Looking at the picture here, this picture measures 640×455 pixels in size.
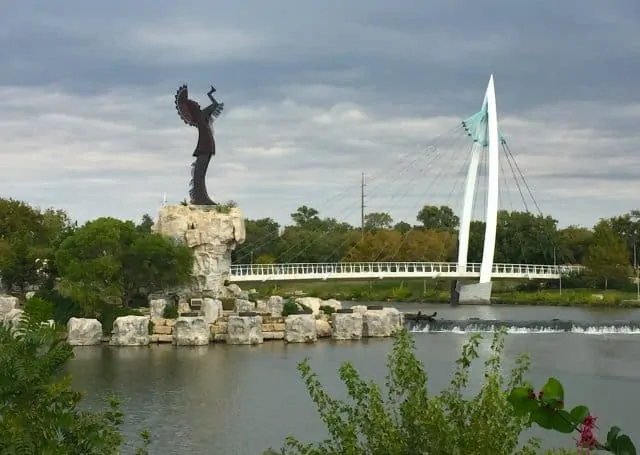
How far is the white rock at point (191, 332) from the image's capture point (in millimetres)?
23344

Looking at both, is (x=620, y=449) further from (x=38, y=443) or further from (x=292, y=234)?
(x=292, y=234)

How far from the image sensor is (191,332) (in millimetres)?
23406

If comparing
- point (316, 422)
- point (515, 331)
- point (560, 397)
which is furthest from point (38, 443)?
point (515, 331)

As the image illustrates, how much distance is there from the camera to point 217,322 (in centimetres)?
2453

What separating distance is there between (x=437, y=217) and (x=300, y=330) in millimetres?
38893

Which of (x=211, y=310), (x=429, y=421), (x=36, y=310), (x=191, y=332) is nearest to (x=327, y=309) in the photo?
(x=211, y=310)

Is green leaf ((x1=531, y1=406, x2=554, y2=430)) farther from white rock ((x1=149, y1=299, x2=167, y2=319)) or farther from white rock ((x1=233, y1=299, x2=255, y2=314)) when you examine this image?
white rock ((x1=233, y1=299, x2=255, y2=314))

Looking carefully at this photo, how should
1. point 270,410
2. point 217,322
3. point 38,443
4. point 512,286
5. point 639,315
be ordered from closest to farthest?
point 38,443, point 270,410, point 217,322, point 639,315, point 512,286

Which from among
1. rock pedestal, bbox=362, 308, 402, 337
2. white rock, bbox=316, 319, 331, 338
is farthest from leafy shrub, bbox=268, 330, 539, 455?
rock pedestal, bbox=362, 308, 402, 337

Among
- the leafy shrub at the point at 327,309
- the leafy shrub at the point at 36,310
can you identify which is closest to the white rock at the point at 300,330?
the leafy shrub at the point at 327,309

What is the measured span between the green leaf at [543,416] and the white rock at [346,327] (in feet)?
71.8

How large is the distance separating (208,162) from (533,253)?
77.6 ft

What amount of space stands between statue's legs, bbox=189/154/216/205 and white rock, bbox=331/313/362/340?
248 inches

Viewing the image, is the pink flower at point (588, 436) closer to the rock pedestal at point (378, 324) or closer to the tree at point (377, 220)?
the rock pedestal at point (378, 324)
